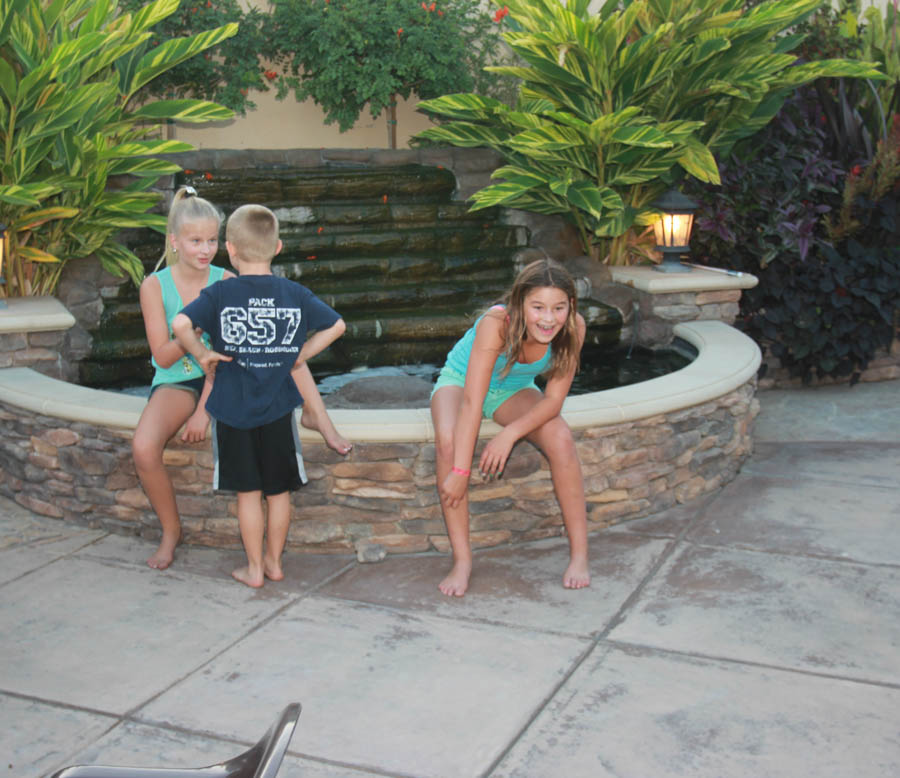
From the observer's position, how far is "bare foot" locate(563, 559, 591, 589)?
12.9 ft

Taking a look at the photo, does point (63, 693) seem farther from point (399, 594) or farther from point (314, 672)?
point (399, 594)

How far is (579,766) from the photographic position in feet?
9.03

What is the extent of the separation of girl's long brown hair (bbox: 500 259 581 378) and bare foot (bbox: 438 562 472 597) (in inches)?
28.8

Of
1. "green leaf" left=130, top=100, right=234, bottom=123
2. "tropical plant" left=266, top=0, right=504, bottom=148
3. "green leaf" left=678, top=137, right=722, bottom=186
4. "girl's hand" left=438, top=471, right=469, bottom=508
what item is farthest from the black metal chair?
"tropical plant" left=266, top=0, right=504, bottom=148

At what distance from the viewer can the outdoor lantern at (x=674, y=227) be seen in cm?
639

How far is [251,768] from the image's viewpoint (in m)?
1.36

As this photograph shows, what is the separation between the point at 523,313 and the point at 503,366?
32 centimetres

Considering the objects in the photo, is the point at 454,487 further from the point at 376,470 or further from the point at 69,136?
the point at 69,136

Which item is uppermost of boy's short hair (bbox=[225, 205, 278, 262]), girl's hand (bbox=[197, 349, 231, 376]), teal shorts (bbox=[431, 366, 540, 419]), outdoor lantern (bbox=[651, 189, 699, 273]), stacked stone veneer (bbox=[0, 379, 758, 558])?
boy's short hair (bbox=[225, 205, 278, 262])

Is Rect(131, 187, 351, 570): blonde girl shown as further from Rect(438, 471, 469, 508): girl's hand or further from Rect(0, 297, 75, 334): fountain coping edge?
Rect(0, 297, 75, 334): fountain coping edge

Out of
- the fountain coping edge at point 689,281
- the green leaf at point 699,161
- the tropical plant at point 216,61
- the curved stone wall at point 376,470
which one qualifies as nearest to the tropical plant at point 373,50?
the tropical plant at point 216,61

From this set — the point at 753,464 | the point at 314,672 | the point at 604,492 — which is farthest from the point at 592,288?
the point at 314,672

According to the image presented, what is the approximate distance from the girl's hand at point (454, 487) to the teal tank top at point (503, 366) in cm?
44

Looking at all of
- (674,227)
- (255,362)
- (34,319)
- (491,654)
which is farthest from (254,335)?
(674,227)
